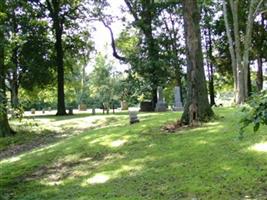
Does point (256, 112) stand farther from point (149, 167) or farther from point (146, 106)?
point (146, 106)

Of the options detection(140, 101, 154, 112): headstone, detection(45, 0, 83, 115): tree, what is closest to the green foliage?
detection(140, 101, 154, 112): headstone

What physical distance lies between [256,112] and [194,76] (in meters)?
9.85

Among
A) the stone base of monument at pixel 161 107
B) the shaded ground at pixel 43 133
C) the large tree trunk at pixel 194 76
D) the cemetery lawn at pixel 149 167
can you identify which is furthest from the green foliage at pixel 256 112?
the stone base of monument at pixel 161 107

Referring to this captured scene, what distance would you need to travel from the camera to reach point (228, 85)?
47.1m

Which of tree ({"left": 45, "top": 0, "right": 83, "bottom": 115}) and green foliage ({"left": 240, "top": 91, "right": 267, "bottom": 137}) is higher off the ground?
tree ({"left": 45, "top": 0, "right": 83, "bottom": 115})

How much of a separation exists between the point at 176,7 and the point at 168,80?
386 inches

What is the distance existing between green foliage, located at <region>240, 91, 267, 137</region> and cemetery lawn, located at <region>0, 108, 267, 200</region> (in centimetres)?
115

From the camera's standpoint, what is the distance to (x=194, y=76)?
48.7 feet

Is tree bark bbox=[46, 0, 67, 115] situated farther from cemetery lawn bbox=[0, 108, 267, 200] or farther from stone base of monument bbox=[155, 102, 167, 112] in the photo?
cemetery lawn bbox=[0, 108, 267, 200]

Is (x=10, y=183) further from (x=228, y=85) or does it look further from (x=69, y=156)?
(x=228, y=85)

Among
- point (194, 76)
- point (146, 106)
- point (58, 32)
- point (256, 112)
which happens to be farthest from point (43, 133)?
point (256, 112)

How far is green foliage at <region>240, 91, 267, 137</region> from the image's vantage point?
4.97m

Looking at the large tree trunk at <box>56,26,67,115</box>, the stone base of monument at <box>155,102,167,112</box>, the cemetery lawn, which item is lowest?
the cemetery lawn

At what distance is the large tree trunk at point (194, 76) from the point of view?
14523mm
